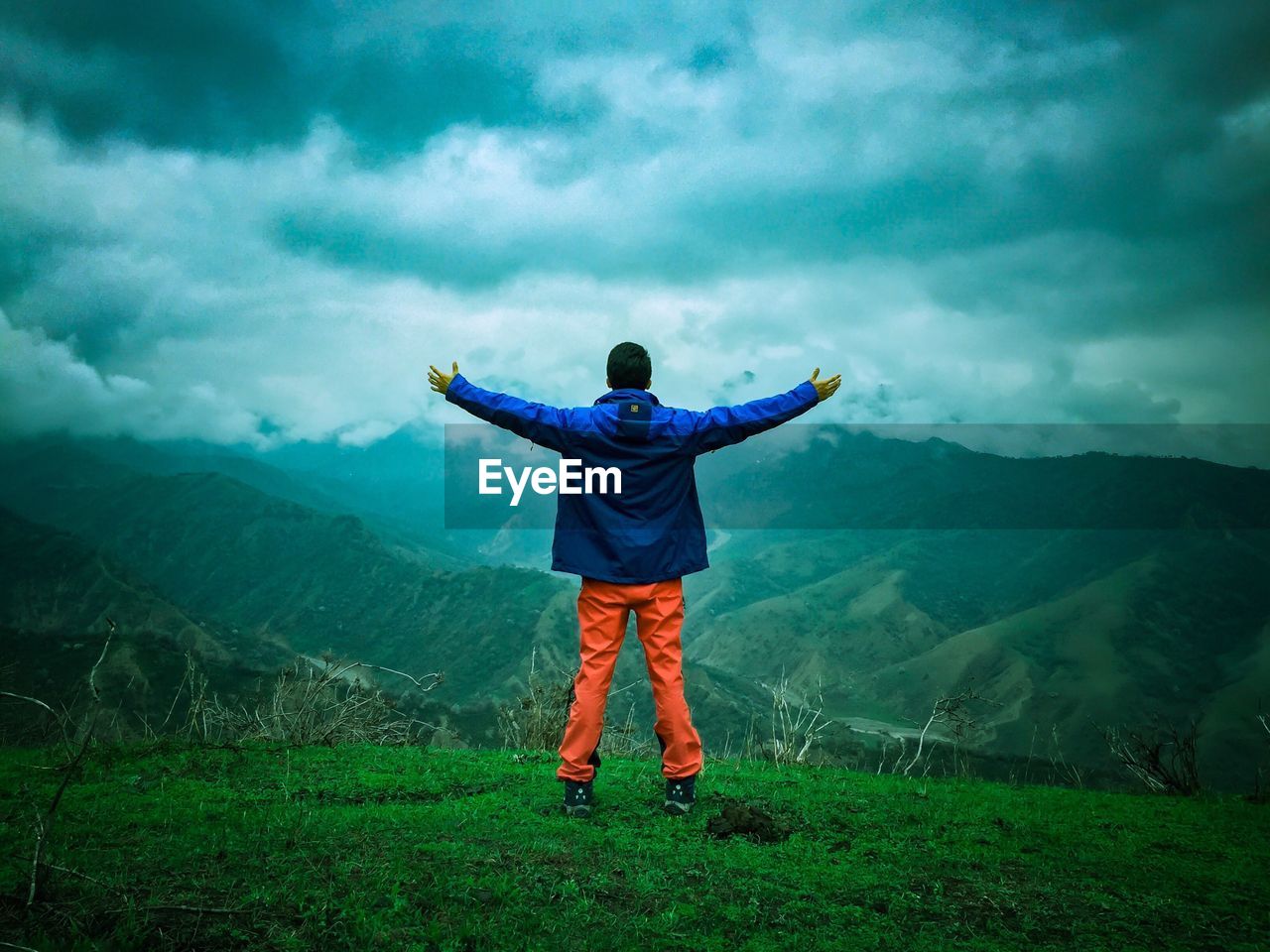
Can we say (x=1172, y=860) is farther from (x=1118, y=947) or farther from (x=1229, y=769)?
(x=1229, y=769)

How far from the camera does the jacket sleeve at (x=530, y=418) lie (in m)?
4.51

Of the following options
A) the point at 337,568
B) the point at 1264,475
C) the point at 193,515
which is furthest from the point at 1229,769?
the point at 193,515

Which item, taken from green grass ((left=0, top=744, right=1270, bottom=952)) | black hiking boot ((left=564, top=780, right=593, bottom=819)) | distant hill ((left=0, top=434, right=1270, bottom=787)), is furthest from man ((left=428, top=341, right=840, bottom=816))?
distant hill ((left=0, top=434, right=1270, bottom=787))

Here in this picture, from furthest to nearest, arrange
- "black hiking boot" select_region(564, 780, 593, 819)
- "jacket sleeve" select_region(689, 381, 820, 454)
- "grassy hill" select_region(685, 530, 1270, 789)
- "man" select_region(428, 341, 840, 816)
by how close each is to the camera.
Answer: "grassy hill" select_region(685, 530, 1270, 789), "jacket sleeve" select_region(689, 381, 820, 454), "man" select_region(428, 341, 840, 816), "black hiking boot" select_region(564, 780, 593, 819)

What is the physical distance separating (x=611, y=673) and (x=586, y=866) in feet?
3.67

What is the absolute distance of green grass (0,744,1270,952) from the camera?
2.77 m

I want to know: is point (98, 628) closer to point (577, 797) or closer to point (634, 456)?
point (577, 797)

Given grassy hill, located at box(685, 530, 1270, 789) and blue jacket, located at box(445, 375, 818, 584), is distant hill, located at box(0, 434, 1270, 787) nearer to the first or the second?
grassy hill, located at box(685, 530, 1270, 789)

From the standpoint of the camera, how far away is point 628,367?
462cm

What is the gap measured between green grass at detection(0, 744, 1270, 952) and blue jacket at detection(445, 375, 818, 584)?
1.38 metres

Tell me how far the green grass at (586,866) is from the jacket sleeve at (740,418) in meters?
1.98

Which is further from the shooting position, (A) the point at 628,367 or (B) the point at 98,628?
(B) the point at 98,628

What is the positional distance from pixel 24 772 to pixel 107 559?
372ft

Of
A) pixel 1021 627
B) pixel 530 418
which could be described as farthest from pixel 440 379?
pixel 1021 627
